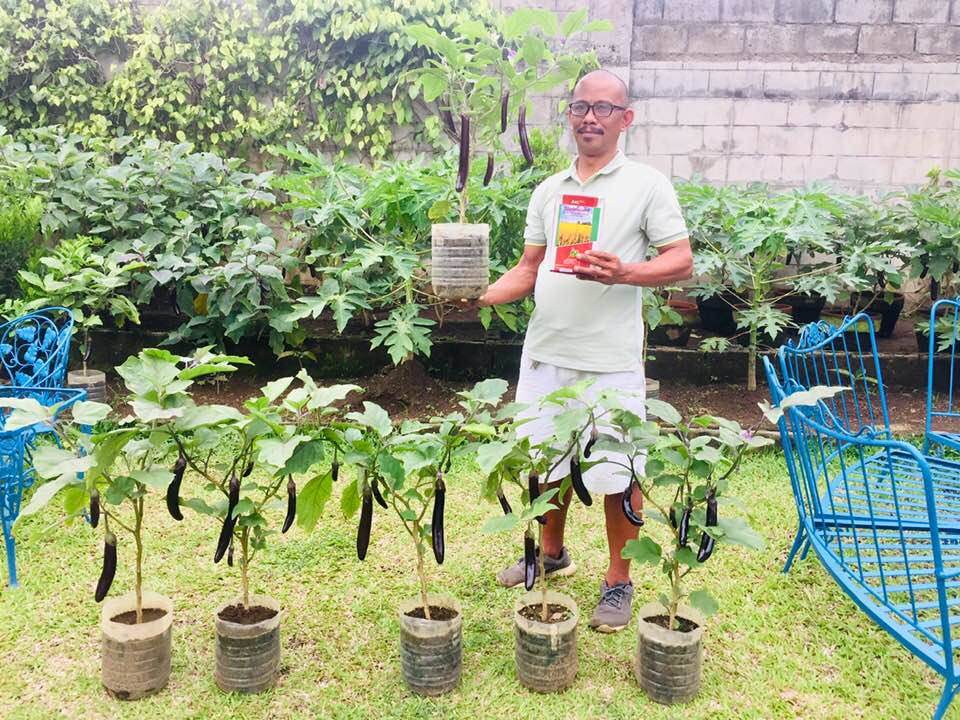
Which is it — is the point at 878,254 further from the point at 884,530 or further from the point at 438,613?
the point at 438,613

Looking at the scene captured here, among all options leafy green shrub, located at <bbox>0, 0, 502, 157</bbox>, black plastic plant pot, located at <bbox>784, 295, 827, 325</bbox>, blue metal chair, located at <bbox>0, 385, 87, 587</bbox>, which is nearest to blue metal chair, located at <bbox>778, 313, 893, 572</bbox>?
black plastic plant pot, located at <bbox>784, 295, 827, 325</bbox>

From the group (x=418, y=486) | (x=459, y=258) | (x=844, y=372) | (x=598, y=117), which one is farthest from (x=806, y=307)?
(x=418, y=486)

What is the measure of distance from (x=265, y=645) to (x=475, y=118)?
1.74 m

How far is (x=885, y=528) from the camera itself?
253cm

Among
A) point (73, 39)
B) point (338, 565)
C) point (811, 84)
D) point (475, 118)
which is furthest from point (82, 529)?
point (811, 84)

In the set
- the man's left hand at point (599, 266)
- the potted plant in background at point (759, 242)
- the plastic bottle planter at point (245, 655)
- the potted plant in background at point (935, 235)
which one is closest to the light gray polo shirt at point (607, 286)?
the man's left hand at point (599, 266)

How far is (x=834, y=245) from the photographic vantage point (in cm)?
529

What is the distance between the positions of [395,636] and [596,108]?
6.20 ft

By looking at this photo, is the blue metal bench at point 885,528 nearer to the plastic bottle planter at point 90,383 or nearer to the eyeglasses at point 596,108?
the eyeglasses at point 596,108

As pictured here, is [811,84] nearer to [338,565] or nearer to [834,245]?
[834,245]

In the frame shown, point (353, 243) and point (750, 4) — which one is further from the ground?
point (750, 4)

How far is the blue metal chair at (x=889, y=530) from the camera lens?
6.83 ft

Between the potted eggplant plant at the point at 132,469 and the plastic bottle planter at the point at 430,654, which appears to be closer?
the potted eggplant plant at the point at 132,469

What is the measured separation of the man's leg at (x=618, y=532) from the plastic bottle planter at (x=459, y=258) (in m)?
0.92
